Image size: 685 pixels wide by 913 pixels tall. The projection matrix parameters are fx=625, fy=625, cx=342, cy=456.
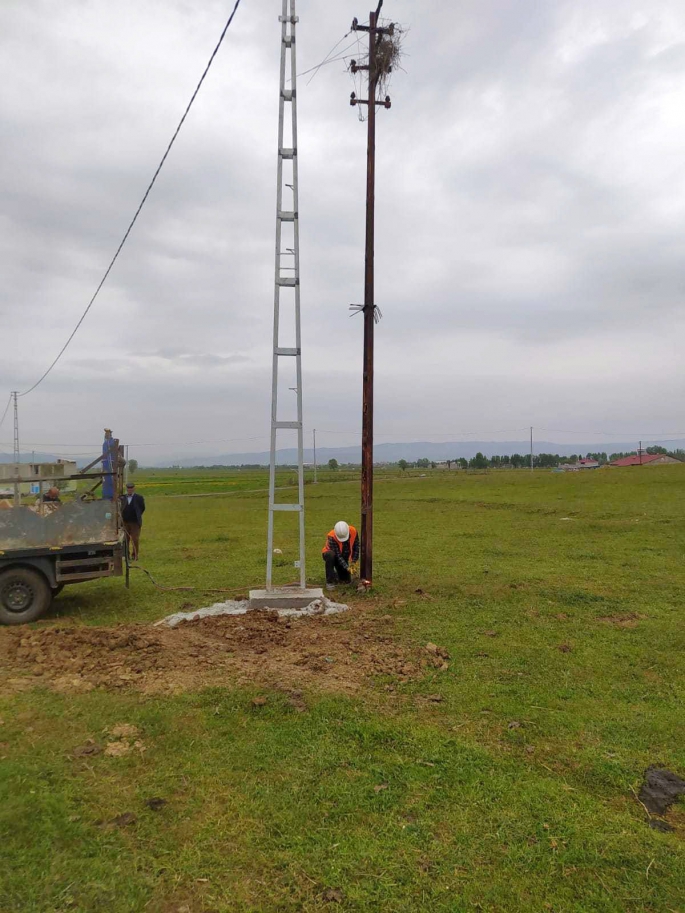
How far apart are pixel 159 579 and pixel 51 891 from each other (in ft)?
31.8

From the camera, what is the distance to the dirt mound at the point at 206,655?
20.2ft

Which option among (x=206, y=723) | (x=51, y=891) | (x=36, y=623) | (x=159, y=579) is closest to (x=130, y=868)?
(x=51, y=891)

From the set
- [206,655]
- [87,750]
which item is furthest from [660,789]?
[206,655]

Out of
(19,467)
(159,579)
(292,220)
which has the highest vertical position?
(292,220)

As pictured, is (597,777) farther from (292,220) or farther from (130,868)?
(292,220)

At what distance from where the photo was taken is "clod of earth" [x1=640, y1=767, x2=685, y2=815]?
409 cm

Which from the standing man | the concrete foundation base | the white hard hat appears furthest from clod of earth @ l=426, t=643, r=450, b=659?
the standing man

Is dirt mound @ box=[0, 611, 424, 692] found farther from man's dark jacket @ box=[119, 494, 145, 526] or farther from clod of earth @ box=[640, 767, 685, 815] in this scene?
man's dark jacket @ box=[119, 494, 145, 526]

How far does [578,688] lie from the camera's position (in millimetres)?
6074

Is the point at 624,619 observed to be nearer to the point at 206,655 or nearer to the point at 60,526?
the point at 206,655

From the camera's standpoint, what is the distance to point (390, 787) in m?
4.29

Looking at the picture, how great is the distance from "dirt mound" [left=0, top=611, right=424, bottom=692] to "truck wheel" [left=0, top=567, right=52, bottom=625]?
1.48 ft

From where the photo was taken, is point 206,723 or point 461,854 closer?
point 461,854

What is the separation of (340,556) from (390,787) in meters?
7.05
